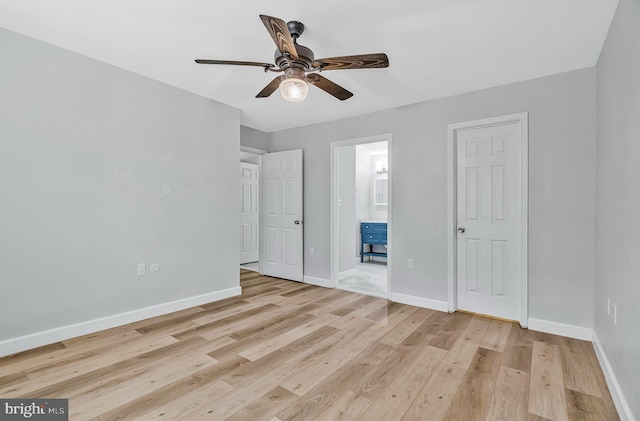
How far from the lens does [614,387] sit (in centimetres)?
184

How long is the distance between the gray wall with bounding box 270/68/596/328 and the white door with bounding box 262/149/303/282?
43.7 inches

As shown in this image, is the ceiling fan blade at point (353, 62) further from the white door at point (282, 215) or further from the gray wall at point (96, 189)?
the white door at point (282, 215)

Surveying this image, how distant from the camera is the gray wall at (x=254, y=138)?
4.78 meters

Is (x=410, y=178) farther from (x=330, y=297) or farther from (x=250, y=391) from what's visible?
(x=250, y=391)

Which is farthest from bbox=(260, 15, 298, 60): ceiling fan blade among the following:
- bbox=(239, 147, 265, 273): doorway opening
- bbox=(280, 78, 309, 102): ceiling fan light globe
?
bbox=(239, 147, 265, 273): doorway opening

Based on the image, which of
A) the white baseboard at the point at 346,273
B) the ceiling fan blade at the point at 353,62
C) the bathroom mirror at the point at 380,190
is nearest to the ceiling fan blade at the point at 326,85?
the ceiling fan blade at the point at 353,62

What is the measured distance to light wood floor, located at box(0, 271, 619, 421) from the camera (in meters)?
1.75

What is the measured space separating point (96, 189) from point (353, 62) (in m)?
2.50

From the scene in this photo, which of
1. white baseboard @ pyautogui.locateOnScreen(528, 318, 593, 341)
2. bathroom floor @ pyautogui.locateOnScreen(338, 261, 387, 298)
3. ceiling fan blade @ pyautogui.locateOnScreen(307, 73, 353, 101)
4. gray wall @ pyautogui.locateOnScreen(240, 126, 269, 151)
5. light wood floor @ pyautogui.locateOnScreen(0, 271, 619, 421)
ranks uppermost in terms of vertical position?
gray wall @ pyautogui.locateOnScreen(240, 126, 269, 151)

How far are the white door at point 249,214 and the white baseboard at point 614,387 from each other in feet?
17.7

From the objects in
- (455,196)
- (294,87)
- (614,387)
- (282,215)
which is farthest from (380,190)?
(614,387)

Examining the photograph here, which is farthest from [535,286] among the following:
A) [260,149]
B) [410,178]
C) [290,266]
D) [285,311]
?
[260,149]

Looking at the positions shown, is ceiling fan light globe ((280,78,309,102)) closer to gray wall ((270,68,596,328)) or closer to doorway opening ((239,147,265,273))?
gray wall ((270,68,596,328))

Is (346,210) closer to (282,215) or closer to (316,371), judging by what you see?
(282,215)
